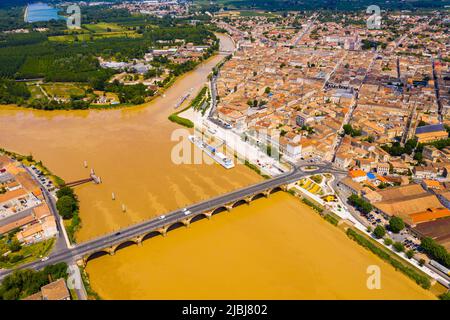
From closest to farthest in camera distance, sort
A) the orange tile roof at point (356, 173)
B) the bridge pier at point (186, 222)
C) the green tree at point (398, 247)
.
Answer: the green tree at point (398, 247)
the bridge pier at point (186, 222)
the orange tile roof at point (356, 173)

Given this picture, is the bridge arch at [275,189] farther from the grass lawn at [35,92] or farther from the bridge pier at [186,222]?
the grass lawn at [35,92]

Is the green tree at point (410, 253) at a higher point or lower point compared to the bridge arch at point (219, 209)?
higher

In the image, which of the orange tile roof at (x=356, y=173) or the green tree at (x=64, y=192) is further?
the orange tile roof at (x=356, y=173)

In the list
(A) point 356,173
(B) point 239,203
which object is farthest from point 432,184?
(B) point 239,203

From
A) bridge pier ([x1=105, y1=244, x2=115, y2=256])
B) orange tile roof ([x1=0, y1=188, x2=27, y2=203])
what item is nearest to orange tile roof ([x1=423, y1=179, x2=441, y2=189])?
bridge pier ([x1=105, y1=244, x2=115, y2=256])

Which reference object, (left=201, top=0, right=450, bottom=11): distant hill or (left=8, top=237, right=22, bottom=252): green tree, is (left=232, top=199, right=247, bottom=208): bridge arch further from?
(left=201, top=0, right=450, bottom=11): distant hill

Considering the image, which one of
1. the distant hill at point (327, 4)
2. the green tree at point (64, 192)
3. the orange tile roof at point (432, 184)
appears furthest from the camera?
the distant hill at point (327, 4)

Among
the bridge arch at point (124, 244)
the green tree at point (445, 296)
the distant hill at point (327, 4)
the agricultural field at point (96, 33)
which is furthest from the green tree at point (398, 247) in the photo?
the distant hill at point (327, 4)

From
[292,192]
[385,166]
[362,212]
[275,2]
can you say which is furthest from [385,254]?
[275,2]
